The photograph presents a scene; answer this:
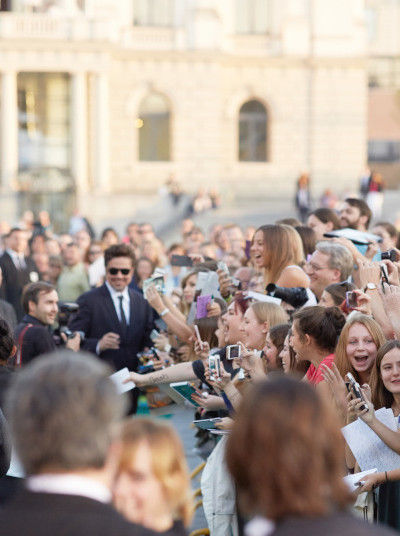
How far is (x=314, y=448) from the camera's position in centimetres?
268

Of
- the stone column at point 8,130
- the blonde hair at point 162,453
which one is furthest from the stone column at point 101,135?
the blonde hair at point 162,453

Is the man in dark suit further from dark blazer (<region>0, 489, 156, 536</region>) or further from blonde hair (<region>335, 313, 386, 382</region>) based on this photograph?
dark blazer (<region>0, 489, 156, 536</region>)

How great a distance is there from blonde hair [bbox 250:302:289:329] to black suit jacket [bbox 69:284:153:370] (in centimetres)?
247

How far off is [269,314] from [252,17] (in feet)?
122

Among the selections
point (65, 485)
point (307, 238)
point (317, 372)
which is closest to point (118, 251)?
point (307, 238)

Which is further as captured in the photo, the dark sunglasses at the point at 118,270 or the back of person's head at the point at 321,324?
the dark sunglasses at the point at 118,270

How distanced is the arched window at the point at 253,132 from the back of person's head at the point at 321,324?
36856 mm

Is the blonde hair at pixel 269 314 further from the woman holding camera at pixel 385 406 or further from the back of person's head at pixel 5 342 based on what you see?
the back of person's head at pixel 5 342

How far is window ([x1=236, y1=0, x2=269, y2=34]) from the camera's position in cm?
4278

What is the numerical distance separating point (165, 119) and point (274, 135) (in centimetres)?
424

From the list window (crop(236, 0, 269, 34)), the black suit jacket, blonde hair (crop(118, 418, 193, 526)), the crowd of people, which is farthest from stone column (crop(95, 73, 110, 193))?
blonde hair (crop(118, 418, 193, 526))

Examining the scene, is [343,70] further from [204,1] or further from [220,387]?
[220,387]

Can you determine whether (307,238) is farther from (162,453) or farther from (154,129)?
(154,129)

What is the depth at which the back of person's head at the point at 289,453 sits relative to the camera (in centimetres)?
267
